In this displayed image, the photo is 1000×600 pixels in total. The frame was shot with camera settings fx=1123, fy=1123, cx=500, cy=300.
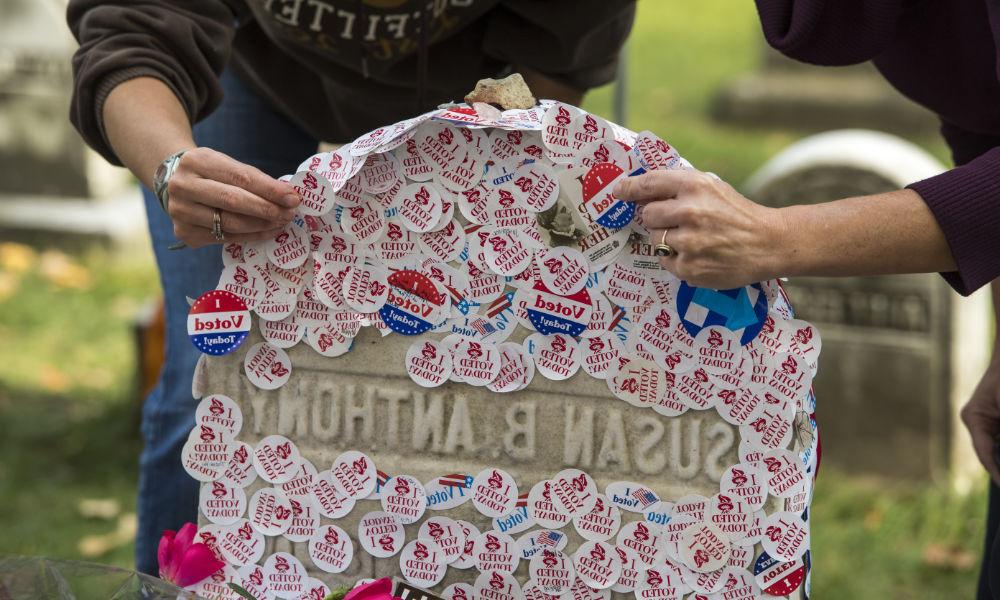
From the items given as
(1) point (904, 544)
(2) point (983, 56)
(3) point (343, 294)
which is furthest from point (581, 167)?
(1) point (904, 544)

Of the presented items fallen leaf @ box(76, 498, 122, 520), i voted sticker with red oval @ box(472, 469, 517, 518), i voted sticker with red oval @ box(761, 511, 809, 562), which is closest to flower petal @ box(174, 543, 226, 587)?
i voted sticker with red oval @ box(472, 469, 517, 518)

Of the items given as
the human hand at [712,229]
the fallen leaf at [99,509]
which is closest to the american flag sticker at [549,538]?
the human hand at [712,229]

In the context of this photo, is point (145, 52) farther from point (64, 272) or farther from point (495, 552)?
point (64, 272)

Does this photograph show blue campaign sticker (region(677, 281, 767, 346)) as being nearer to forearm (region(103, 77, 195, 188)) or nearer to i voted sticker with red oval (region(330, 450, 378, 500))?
i voted sticker with red oval (region(330, 450, 378, 500))

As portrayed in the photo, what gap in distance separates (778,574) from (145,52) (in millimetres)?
1035

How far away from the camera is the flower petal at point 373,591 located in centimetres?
126

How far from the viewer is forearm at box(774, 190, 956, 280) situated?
118 centimetres

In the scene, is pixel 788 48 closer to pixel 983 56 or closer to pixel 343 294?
pixel 983 56

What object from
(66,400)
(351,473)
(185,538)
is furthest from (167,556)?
(66,400)

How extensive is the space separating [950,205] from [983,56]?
1.19 ft

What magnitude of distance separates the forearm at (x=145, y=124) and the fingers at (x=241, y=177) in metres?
0.10

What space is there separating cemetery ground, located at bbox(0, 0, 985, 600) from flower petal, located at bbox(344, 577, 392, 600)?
163cm

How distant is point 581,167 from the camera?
1251mm

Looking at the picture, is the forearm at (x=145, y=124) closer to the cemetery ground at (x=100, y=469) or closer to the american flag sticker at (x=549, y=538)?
the american flag sticker at (x=549, y=538)
